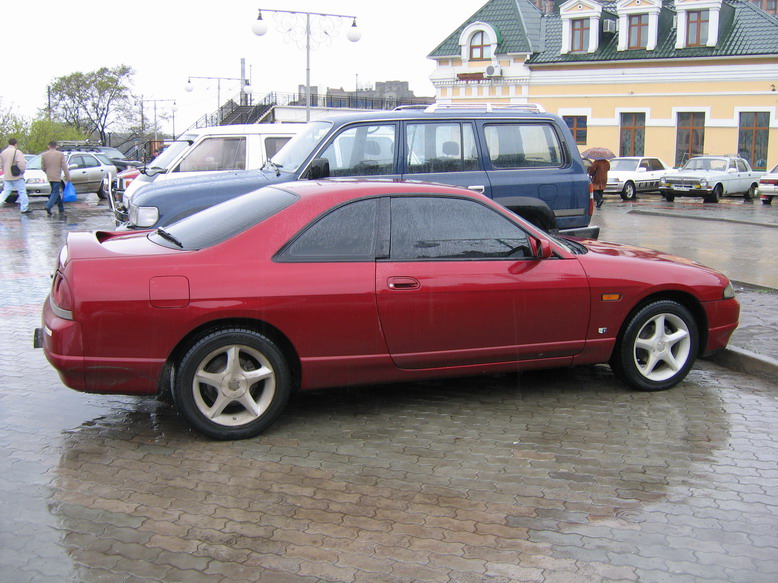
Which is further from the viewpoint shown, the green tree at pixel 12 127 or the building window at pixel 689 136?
the green tree at pixel 12 127

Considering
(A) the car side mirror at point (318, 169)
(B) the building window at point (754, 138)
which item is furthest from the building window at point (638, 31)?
(A) the car side mirror at point (318, 169)

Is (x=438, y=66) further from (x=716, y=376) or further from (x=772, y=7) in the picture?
(x=716, y=376)

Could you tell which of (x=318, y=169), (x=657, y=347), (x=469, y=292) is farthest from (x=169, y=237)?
(x=657, y=347)

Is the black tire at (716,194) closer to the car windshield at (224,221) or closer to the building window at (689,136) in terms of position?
the building window at (689,136)

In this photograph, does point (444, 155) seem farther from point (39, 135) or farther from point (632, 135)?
point (39, 135)

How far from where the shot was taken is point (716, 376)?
6.75 m

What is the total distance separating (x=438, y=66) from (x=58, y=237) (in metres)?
29.7

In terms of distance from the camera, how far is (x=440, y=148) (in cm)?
903

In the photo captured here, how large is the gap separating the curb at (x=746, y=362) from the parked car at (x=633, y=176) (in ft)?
79.4

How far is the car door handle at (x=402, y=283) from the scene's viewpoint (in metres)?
5.30

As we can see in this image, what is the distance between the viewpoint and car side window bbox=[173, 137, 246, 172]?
1256 centimetres

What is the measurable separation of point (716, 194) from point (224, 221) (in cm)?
2709

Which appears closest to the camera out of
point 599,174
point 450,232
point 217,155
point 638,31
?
point 450,232

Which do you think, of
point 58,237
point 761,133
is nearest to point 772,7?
point 761,133
